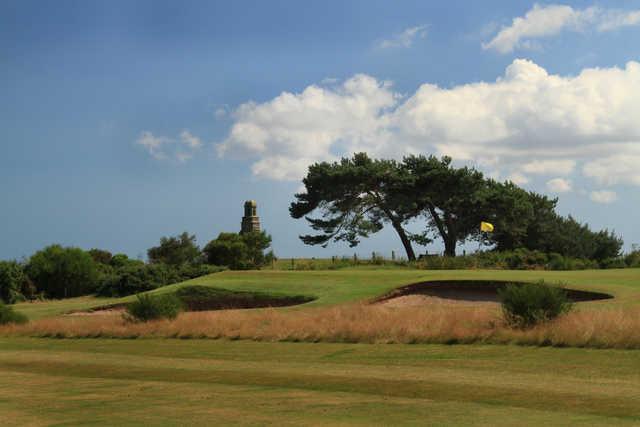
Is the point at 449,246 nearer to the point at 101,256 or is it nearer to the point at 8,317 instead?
the point at 101,256

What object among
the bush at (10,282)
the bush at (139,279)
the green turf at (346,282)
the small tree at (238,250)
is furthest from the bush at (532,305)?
the small tree at (238,250)

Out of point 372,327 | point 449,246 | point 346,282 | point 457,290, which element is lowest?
point 372,327

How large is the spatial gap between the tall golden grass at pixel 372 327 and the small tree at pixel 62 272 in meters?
19.8

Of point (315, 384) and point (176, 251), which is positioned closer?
point (315, 384)

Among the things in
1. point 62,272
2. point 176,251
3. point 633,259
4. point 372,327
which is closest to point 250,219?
point 176,251

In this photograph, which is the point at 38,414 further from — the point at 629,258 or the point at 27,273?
the point at 629,258

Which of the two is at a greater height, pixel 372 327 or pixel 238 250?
pixel 238 250

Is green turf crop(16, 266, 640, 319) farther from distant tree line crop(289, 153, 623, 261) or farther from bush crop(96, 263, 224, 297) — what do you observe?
distant tree line crop(289, 153, 623, 261)

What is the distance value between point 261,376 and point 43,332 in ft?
42.6

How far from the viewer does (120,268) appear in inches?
1704

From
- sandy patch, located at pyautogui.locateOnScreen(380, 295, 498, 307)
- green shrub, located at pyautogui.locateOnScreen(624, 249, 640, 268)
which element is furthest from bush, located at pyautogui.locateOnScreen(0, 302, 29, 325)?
green shrub, located at pyautogui.locateOnScreen(624, 249, 640, 268)

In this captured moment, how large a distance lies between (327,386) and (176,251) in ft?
141

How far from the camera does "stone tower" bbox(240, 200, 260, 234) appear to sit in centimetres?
5866

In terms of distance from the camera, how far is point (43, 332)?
23.8 meters
